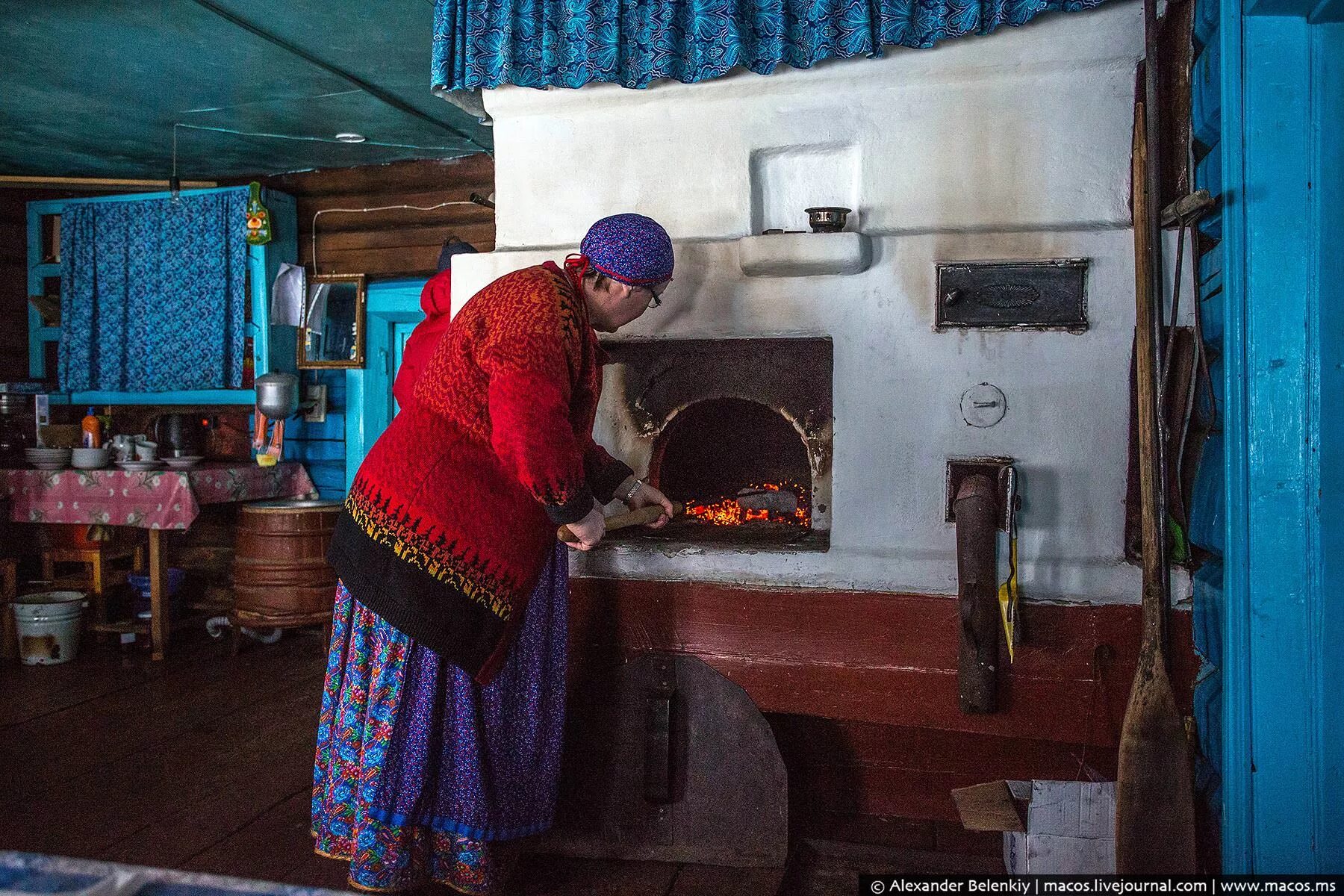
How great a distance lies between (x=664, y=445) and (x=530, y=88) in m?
1.14

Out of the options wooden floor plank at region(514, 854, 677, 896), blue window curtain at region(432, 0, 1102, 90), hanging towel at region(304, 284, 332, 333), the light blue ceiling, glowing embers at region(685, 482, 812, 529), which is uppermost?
the light blue ceiling

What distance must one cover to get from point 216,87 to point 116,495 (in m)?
2.15

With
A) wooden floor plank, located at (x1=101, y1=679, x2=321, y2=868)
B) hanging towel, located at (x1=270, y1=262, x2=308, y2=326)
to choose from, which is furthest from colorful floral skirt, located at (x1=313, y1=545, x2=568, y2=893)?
hanging towel, located at (x1=270, y1=262, x2=308, y2=326)

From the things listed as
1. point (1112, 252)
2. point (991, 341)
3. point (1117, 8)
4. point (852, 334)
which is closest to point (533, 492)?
point (852, 334)

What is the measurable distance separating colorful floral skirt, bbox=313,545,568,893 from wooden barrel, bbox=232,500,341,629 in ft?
7.80

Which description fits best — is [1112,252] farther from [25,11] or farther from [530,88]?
[25,11]

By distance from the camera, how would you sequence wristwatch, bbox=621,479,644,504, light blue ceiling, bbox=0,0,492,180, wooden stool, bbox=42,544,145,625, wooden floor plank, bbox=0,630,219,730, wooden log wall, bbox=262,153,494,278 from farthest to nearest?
wooden log wall, bbox=262,153,494,278 < wooden stool, bbox=42,544,145,625 < wooden floor plank, bbox=0,630,219,730 < light blue ceiling, bbox=0,0,492,180 < wristwatch, bbox=621,479,644,504

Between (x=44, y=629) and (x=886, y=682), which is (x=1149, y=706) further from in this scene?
(x=44, y=629)

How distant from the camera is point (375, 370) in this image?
553cm

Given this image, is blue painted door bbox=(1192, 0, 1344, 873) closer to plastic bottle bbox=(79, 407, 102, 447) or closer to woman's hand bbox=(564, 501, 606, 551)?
woman's hand bbox=(564, 501, 606, 551)

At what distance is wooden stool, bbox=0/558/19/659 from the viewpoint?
4602 millimetres

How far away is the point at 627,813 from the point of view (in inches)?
98.0

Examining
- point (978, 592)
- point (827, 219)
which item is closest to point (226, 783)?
point (978, 592)

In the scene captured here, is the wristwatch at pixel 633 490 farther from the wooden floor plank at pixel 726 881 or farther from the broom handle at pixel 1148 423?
the broom handle at pixel 1148 423
